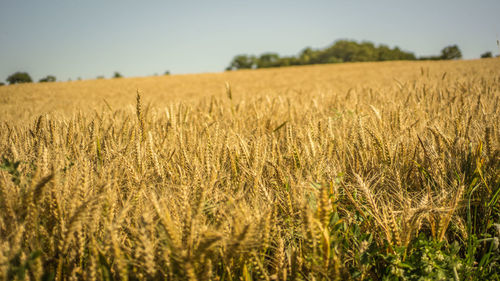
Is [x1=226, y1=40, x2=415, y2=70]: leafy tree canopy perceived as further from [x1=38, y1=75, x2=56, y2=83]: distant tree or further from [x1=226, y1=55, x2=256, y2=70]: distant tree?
[x1=38, y1=75, x2=56, y2=83]: distant tree

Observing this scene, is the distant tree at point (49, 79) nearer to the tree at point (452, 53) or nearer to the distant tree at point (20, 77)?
the distant tree at point (20, 77)

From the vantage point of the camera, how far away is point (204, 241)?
0.58 m

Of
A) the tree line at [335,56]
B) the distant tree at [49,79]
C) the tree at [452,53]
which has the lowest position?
the distant tree at [49,79]

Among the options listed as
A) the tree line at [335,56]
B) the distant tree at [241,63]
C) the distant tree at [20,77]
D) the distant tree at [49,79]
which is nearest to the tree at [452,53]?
the tree line at [335,56]

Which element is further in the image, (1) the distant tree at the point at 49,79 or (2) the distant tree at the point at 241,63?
(2) the distant tree at the point at 241,63

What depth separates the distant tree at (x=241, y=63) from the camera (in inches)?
2511

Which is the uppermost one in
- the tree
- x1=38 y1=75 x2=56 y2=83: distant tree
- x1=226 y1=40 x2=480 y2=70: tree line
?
x1=226 y1=40 x2=480 y2=70: tree line

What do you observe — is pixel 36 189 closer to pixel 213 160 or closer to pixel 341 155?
pixel 213 160

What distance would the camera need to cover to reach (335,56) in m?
66.4

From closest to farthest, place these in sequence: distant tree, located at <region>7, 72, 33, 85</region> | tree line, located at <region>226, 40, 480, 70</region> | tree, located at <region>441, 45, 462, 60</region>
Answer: distant tree, located at <region>7, 72, 33, 85</region> < tree, located at <region>441, 45, 462, 60</region> < tree line, located at <region>226, 40, 480, 70</region>

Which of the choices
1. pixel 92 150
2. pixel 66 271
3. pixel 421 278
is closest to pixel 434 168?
pixel 421 278

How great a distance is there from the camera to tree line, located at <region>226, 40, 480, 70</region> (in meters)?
61.5

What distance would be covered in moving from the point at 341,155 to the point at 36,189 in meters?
1.35

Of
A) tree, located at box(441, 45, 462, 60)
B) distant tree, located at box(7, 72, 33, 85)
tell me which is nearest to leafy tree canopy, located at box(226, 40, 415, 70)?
tree, located at box(441, 45, 462, 60)
